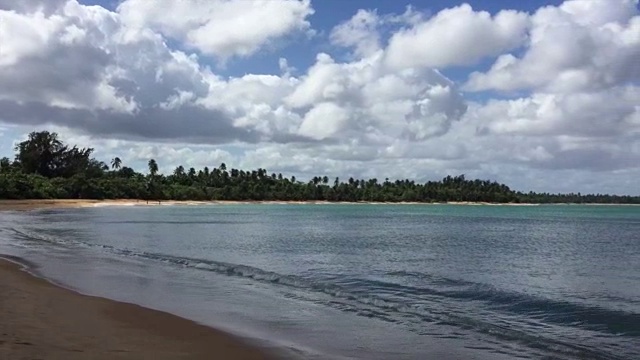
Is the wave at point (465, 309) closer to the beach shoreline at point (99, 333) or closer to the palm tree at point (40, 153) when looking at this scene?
the beach shoreline at point (99, 333)

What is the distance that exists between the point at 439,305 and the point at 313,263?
12347mm

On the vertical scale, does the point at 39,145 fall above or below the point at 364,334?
above

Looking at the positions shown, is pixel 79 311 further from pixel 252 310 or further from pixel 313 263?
pixel 313 263

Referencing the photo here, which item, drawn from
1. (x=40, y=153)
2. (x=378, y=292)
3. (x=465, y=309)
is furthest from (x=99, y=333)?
(x=40, y=153)

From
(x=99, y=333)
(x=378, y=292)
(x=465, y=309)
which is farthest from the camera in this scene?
(x=378, y=292)

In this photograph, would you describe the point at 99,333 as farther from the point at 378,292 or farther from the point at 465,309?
the point at 378,292

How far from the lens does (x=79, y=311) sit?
14188 mm

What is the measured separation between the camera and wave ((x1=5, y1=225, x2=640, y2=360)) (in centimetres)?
1428

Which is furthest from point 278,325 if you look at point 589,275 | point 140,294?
point 589,275


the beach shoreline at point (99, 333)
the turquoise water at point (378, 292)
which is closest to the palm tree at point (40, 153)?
the turquoise water at point (378, 292)

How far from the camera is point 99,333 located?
464 inches

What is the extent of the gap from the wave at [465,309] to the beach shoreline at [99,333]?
5.04m

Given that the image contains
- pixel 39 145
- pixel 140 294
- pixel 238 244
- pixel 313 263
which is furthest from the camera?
pixel 39 145

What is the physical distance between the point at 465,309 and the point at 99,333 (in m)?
10.7
